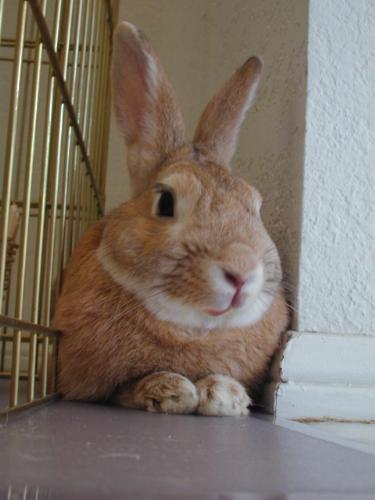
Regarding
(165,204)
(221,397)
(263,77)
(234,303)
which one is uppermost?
(263,77)

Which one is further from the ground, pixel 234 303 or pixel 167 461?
pixel 234 303

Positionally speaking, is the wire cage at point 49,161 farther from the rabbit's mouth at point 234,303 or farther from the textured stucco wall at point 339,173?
the textured stucco wall at point 339,173

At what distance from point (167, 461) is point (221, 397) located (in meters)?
0.44

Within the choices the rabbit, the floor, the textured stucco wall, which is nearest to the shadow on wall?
the textured stucco wall

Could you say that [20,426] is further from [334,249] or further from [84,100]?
[84,100]

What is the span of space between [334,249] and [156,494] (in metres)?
0.84

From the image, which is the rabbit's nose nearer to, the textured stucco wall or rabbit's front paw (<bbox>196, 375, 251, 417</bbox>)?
rabbit's front paw (<bbox>196, 375, 251, 417</bbox>)

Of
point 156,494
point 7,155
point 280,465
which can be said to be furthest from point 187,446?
point 7,155

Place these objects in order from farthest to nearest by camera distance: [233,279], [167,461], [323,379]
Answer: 1. [323,379]
2. [233,279]
3. [167,461]

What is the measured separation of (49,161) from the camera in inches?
40.6

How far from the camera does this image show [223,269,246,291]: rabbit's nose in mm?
905

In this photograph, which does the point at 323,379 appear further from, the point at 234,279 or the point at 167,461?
the point at 167,461

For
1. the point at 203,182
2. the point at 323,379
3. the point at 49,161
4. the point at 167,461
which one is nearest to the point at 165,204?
the point at 203,182

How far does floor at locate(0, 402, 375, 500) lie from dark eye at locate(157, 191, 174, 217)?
368mm
